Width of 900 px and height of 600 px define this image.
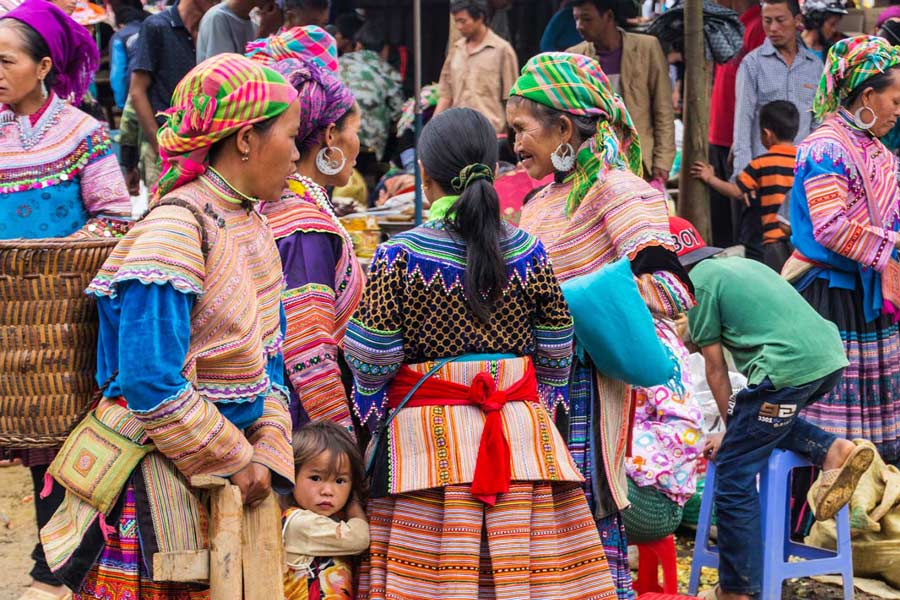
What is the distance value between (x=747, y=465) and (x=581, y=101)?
171 cm

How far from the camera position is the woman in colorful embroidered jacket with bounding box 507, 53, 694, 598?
3.88 meters

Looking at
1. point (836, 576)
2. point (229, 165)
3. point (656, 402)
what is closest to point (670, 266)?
point (656, 402)

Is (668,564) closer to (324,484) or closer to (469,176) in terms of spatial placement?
(324,484)

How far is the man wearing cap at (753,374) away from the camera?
4.78 metres

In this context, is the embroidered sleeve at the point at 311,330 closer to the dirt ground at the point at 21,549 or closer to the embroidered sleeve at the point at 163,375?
the embroidered sleeve at the point at 163,375

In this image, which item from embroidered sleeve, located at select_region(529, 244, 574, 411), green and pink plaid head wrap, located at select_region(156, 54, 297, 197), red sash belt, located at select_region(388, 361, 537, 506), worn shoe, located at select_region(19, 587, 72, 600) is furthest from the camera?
worn shoe, located at select_region(19, 587, 72, 600)

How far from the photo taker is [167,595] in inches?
111

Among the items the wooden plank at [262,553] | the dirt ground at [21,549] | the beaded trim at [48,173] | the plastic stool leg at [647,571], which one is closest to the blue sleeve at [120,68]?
the dirt ground at [21,549]

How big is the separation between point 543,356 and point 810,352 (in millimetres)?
1628

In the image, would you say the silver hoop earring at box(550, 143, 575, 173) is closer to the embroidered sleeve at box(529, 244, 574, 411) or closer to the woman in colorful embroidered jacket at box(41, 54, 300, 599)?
the embroidered sleeve at box(529, 244, 574, 411)

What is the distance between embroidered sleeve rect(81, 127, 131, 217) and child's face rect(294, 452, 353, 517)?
4.43 feet

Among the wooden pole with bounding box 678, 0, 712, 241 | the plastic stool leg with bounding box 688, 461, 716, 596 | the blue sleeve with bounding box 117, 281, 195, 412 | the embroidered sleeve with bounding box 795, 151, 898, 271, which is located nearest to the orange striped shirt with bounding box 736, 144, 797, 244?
the wooden pole with bounding box 678, 0, 712, 241

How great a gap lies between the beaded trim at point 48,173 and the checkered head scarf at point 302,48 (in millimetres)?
727

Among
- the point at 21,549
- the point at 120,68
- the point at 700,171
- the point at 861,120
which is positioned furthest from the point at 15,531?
the point at 120,68
